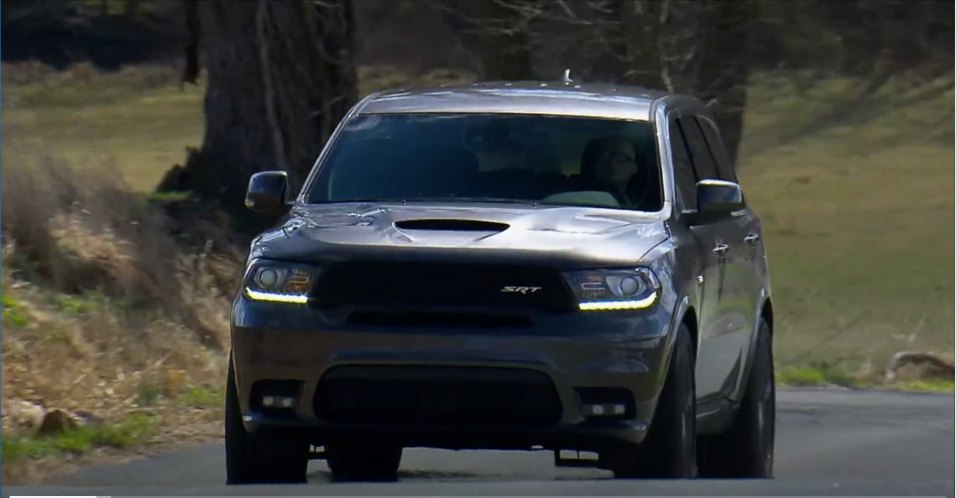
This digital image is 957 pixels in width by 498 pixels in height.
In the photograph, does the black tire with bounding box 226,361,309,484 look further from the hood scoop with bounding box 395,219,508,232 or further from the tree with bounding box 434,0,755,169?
the tree with bounding box 434,0,755,169

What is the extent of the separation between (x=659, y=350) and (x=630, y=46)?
9847 mm

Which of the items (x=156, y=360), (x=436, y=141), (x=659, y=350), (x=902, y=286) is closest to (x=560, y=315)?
(x=659, y=350)

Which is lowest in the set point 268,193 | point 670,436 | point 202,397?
point 202,397

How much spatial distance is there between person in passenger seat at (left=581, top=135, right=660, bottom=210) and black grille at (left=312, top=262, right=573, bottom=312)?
1100 millimetres

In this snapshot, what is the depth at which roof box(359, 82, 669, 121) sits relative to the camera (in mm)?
8945

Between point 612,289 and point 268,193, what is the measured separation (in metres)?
1.87

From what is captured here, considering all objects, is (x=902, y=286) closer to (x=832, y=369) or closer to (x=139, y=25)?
(x=832, y=369)

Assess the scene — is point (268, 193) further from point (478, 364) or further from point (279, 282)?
→ point (478, 364)

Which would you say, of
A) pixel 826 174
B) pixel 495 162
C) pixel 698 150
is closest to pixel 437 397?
pixel 495 162

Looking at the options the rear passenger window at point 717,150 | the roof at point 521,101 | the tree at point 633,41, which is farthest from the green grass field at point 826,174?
the roof at point 521,101

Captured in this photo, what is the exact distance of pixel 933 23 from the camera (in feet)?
76.5

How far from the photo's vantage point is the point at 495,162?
28.8 ft

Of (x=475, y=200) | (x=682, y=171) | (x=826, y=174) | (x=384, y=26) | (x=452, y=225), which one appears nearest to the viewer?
(x=452, y=225)

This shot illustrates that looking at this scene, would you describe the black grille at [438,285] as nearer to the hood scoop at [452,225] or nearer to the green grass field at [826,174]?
the hood scoop at [452,225]
